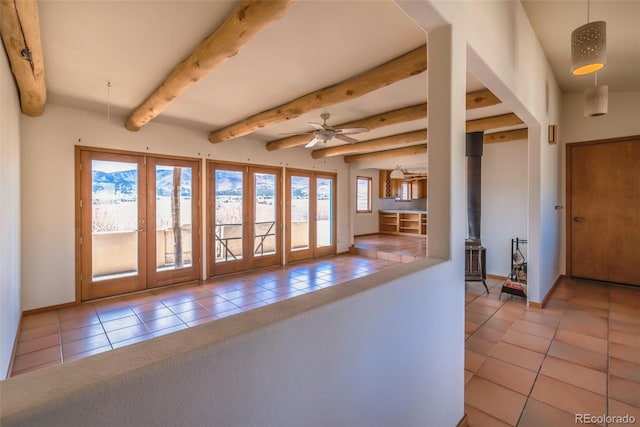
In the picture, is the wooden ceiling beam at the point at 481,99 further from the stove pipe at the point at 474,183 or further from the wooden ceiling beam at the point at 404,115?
the stove pipe at the point at 474,183

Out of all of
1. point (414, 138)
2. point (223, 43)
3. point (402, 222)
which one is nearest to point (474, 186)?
point (414, 138)

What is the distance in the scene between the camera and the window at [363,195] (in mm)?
9376

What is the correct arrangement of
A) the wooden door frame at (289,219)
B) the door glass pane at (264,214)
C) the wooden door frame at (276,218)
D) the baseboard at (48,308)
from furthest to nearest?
the wooden door frame at (289,219), the door glass pane at (264,214), the wooden door frame at (276,218), the baseboard at (48,308)

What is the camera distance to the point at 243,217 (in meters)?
5.48

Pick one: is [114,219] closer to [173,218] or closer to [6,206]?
[173,218]

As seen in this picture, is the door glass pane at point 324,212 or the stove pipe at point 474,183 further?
the door glass pane at point 324,212

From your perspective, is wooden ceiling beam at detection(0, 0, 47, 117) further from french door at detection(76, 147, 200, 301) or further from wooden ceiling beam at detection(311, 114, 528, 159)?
wooden ceiling beam at detection(311, 114, 528, 159)

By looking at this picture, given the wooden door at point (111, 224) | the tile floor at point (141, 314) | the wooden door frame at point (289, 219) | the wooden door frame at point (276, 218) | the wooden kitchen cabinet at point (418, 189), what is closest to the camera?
the tile floor at point (141, 314)

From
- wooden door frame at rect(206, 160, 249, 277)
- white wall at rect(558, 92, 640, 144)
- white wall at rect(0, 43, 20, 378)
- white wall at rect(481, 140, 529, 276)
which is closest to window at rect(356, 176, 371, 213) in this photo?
white wall at rect(481, 140, 529, 276)

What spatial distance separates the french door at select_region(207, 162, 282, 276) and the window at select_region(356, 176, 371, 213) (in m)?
3.94

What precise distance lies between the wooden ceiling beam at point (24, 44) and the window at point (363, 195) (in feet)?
25.1

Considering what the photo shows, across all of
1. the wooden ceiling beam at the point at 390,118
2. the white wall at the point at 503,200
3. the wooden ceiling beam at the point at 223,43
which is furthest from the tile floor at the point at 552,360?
the wooden ceiling beam at the point at 223,43

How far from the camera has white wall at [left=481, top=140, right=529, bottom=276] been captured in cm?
470

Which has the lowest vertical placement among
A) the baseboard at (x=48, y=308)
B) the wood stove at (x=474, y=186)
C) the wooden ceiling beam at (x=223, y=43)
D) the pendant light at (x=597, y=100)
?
the baseboard at (x=48, y=308)
